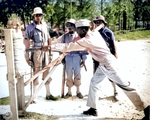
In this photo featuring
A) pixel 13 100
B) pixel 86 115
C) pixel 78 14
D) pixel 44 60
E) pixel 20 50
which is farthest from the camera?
pixel 78 14

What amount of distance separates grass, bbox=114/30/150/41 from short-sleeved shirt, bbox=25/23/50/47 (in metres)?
1.56

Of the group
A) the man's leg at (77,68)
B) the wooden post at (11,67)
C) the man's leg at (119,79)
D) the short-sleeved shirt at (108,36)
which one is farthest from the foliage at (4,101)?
the short-sleeved shirt at (108,36)

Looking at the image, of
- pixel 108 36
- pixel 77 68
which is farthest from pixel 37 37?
pixel 108 36

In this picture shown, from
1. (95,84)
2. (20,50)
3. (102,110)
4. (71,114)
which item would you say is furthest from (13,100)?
(102,110)

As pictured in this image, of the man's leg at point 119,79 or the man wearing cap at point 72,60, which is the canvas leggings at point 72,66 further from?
the man's leg at point 119,79

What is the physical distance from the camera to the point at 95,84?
117 inches

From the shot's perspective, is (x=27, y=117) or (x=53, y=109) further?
(x=53, y=109)

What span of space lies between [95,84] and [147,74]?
1.76 m

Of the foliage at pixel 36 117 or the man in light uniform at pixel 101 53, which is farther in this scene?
the foliage at pixel 36 117

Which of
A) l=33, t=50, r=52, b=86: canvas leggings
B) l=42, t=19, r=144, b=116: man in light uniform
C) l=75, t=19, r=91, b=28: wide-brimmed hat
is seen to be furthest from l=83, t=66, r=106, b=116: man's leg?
l=33, t=50, r=52, b=86: canvas leggings

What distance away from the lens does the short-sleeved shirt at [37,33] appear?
3363 mm

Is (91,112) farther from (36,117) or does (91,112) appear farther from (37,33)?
(37,33)

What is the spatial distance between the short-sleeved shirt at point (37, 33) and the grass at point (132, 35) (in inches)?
61.5

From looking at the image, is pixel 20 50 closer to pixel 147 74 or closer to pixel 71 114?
pixel 71 114
